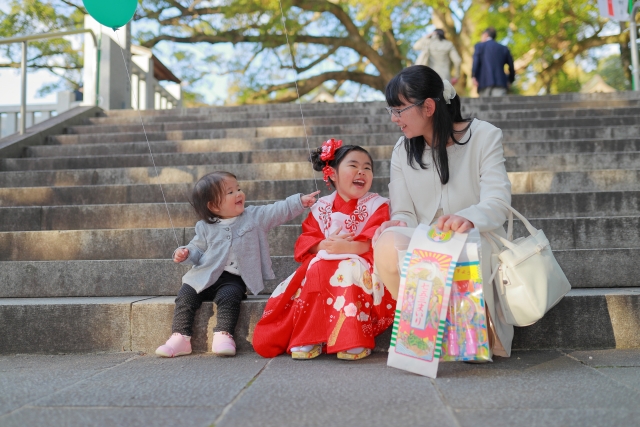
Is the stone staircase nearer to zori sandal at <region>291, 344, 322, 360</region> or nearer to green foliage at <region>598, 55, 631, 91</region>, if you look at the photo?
zori sandal at <region>291, 344, 322, 360</region>

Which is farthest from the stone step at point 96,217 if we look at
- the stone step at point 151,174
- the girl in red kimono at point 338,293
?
the girl in red kimono at point 338,293

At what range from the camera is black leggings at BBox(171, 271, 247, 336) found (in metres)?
2.68

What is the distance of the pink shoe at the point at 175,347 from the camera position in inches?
102

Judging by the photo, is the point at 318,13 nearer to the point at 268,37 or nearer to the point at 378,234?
the point at 268,37

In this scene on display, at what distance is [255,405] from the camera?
1.79 m

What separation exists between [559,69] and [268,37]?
25.3 ft

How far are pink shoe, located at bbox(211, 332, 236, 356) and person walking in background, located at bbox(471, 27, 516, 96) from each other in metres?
7.39

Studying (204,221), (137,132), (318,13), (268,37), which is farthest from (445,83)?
(318,13)

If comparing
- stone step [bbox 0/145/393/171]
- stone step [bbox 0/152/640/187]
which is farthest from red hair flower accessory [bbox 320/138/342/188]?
stone step [bbox 0/145/393/171]

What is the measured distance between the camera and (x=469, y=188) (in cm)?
254

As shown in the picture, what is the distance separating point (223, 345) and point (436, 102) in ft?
4.74

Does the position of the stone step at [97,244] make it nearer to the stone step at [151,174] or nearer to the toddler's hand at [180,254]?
the toddler's hand at [180,254]

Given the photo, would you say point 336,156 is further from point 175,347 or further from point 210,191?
point 175,347

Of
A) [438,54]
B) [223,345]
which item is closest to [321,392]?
[223,345]
